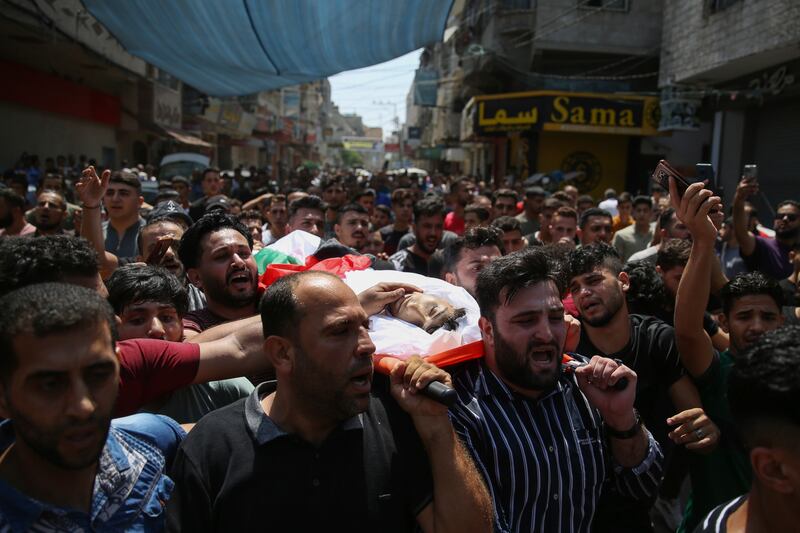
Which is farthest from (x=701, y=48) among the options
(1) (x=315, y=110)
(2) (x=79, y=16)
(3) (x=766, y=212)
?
(1) (x=315, y=110)

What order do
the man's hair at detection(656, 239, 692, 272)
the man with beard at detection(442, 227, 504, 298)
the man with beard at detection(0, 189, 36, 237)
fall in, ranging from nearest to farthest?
the man with beard at detection(442, 227, 504, 298)
the man's hair at detection(656, 239, 692, 272)
the man with beard at detection(0, 189, 36, 237)

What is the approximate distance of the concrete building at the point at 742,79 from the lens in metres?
10.8

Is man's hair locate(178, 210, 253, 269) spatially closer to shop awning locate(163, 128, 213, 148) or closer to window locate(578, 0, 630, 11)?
window locate(578, 0, 630, 11)

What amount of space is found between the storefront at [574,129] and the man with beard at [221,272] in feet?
48.9

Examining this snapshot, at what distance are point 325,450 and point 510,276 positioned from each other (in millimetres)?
879

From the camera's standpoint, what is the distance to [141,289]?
2.65 meters

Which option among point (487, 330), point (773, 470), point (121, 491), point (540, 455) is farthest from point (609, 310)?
point (121, 491)

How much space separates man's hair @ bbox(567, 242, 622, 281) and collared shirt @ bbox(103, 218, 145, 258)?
11.0 feet

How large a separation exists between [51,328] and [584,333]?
8.09ft

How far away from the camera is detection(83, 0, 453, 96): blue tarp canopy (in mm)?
5738

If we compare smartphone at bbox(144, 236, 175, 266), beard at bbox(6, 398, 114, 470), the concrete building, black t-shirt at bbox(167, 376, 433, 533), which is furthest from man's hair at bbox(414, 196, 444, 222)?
the concrete building

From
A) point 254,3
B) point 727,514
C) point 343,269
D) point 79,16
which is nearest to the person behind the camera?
point 727,514

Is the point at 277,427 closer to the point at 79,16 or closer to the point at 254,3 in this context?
the point at 254,3

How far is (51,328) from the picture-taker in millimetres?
1556
